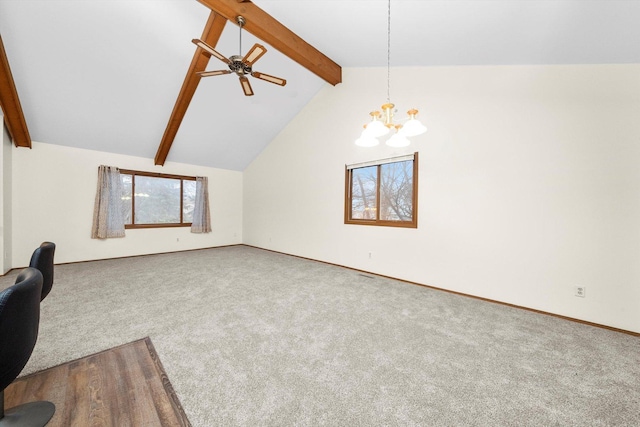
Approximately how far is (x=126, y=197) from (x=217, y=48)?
3.96 m

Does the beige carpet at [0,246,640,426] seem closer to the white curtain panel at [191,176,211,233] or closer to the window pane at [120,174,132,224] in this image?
the window pane at [120,174,132,224]

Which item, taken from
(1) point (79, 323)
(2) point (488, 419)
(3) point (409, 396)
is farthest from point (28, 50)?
(2) point (488, 419)

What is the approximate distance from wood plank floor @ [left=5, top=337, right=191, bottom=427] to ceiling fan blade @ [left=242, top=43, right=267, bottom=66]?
298cm

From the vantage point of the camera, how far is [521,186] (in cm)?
273

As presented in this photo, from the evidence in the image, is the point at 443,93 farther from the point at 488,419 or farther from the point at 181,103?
the point at 181,103

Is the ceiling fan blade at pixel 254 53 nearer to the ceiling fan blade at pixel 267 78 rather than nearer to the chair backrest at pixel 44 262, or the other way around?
the ceiling fan blade at pixel 267 78

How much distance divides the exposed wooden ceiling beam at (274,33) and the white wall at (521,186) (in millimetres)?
691

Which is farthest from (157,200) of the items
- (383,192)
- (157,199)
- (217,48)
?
(383,192)

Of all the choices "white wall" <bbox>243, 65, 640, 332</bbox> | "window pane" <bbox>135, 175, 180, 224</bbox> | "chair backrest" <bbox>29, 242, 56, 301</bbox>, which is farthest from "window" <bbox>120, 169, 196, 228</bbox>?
"white wall" <bbox>243, 65, 640, 332</bbox>

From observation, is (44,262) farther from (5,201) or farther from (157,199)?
(157,199)

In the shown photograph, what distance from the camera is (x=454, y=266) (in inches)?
126

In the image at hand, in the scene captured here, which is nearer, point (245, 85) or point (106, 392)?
point (106, 392)

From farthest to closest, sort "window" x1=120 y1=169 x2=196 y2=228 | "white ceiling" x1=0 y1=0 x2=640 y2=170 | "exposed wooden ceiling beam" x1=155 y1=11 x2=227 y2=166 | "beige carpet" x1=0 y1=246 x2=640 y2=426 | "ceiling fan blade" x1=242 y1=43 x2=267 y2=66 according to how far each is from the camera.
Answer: "window" x1=120 y1=169 x2=196 y2=228 < "exposed wooden ceiling beam" x1=155 y1=11 x2=227 y2=166 < "ceiling fan blade" x1=242 y1=43 x2=267 y2=66 < "white ceiling" x1=0 y1=0 x2=640 y2=170 < "beige carpet" x1=0 y1=246 x2=640 y2=426

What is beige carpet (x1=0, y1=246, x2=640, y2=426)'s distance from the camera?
4.39ft
